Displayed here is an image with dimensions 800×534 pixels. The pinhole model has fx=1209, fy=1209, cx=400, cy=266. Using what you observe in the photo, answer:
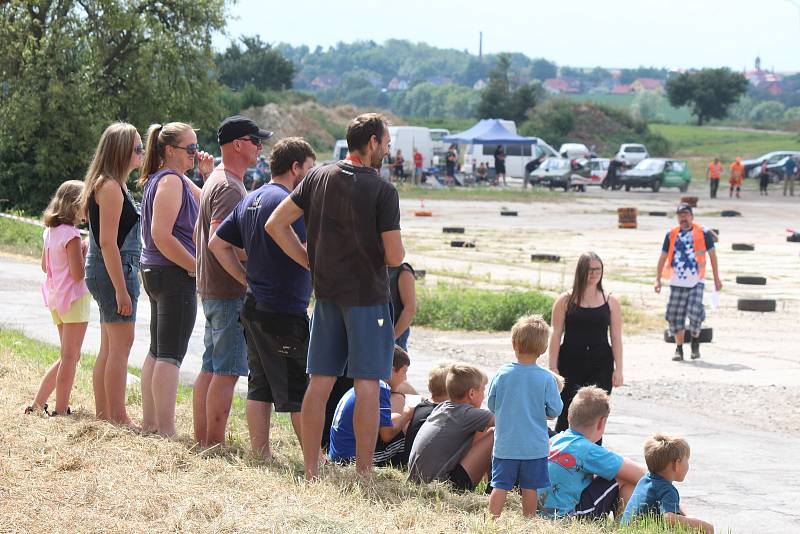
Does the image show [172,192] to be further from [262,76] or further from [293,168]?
[262,76]

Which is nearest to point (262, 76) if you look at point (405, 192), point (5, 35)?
point (405, 192)

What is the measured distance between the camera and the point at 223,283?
6.95 meters

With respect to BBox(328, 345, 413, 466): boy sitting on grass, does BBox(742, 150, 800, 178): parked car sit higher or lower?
higher

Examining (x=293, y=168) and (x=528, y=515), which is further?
(x=293, y=168)

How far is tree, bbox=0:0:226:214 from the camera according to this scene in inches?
1246

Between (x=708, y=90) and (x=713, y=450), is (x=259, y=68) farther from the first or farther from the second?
(x=713, y=450)

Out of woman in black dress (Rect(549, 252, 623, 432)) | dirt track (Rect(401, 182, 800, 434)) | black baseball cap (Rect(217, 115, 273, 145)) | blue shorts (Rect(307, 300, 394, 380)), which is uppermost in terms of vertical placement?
black baseball cap (Rect(217, 115, 273, 145))

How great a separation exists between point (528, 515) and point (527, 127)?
8192 cm

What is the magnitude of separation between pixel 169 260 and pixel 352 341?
1.57 metres

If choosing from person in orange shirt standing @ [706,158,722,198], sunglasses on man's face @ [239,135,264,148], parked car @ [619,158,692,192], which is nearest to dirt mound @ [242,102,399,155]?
parked car @ [619,158,692,192]

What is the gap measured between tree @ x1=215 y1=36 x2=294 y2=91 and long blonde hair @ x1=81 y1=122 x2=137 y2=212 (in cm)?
9908

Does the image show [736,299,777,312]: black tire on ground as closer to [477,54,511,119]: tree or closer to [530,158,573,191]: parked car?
[530,158,573,191]: parked car

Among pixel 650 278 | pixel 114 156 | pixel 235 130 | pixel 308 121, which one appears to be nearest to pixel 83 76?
pixel 650 278

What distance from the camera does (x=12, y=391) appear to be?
27.7 ft
